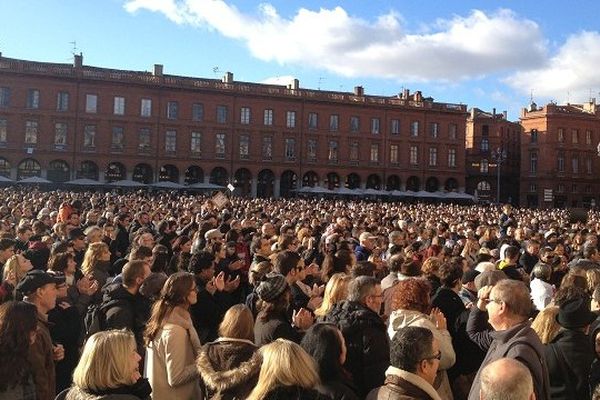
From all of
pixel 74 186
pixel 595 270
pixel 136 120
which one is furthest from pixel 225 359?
pixel 136 120

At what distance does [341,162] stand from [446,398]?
5767 cm

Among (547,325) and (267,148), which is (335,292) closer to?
(547,325)

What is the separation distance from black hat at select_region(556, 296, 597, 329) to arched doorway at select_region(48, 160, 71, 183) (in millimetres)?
52342

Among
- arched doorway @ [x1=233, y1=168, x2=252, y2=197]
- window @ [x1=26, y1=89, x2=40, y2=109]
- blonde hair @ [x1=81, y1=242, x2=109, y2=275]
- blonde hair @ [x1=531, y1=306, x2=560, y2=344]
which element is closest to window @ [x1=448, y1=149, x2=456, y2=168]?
arched doorway @ [x1=233, y1=168, x2=252, y2=197]

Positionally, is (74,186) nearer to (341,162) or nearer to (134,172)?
(134,172)

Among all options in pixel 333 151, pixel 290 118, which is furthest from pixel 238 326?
pixel 333 151

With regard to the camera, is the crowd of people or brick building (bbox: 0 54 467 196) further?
brick building (bbox: 0 54 467 196)

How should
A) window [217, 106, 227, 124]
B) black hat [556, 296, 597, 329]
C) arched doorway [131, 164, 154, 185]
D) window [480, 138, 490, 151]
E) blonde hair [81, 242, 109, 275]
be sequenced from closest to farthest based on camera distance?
black hat [556, 296, 597, 329]
blonde hair [81, 242, 109, 275]
arched doorway [131, 164, 154, 185]
window [217, 106, 227, 124]
window [480, 138, 490, 151]

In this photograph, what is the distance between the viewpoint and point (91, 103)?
5362cm

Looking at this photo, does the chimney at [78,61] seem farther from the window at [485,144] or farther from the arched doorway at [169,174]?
the window at [485,144]

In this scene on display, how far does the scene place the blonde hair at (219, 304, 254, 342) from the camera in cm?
436

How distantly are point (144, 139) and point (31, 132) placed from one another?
9262mm

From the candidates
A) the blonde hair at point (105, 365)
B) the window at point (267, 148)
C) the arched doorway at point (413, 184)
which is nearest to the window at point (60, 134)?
the window at point (267, 148)

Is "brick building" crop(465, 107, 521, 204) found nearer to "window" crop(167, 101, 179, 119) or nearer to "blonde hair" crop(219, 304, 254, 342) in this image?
"window" crop(167, 101, 179, 119)
